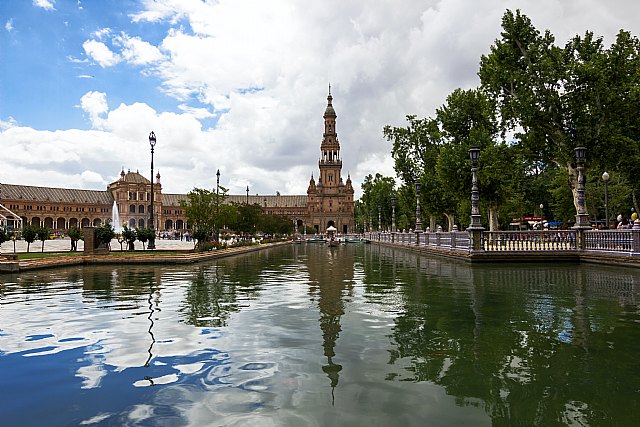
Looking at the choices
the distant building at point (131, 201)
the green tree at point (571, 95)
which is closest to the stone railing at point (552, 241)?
the green tree at point (571, 95)

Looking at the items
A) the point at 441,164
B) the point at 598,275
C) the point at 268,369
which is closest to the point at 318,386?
the point at 268,369

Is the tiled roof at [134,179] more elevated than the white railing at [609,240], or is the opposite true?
the tiled roof at [134,179]

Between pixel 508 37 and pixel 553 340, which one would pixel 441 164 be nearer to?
pixel 508 37

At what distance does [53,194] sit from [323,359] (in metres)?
170

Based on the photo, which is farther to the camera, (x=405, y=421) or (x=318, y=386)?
(x=318, y=386)

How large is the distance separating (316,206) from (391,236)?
111644mm

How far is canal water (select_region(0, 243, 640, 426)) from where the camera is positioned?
426cm

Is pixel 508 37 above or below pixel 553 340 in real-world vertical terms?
above

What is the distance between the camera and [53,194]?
151250 mm

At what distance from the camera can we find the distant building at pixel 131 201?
144 metres

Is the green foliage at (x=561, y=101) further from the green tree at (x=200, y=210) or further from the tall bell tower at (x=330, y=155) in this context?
the tall bell tower at (x=330, y=155)

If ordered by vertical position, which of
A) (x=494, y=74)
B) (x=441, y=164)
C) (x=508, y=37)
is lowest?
(x=441, y=164)

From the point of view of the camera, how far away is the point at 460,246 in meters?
28.0

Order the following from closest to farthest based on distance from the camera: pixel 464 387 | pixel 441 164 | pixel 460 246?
1. pixel 464 387
2. pixel 460 246
3. pixel 441 164
